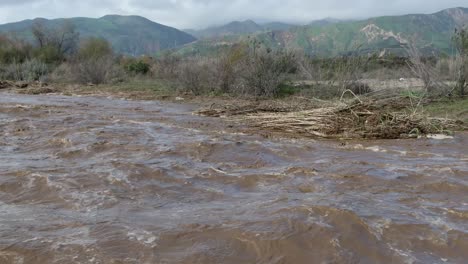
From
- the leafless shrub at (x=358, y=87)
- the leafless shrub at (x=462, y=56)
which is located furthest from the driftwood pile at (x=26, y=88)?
the leafless shrub at (x=462, y=56)

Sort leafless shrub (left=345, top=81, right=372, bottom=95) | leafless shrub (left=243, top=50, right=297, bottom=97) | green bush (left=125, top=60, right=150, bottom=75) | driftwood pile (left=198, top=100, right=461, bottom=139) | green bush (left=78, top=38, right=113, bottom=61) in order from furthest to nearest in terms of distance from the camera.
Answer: green bush (left=78, top=38, right=113, bottom=61) → green bush (left=125, top=60, right=150, bottom=75) → leafless shrub (left=243, top=50, right=297, bottom=97) → leafless shrub (left=345, top=81, right=372, bottom=95) → driftwood pile (left=198, top=100, right=461, bottom=139)

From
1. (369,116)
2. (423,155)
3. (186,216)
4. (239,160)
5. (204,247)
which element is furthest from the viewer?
(369,116)

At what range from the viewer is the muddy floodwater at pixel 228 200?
3445mm

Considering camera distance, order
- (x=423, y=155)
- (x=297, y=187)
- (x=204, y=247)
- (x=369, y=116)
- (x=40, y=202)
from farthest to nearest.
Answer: (x=369, y=116), (x=423, y=155), (x=297, y=187), (x=40, y=202), (x=204, y=247)

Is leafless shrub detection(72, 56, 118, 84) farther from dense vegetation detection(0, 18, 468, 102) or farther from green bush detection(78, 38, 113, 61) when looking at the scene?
green bush detection(78, 38, 113, 61)

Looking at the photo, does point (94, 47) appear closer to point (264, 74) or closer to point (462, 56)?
point (264, 74)

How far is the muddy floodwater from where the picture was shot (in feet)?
11.3

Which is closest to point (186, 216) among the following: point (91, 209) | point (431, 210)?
point (91, 209)

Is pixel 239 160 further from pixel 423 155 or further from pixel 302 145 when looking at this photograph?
pixel 423 155

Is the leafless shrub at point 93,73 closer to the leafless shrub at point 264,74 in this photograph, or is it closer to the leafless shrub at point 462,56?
the leafless shrub at point 264,74

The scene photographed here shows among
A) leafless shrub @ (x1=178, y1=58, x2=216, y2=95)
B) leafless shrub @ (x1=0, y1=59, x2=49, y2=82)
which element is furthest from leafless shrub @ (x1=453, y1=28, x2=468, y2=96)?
leafless shrub @ (x1=0, y1=59, x2=49, y2=82)

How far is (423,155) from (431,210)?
3077mm

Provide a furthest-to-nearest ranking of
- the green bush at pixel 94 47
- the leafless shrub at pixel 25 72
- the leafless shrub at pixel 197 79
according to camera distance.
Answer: the green bush at pixel 94 47 < the leafless shrub at pixel 25 72 < the leafless shrub at pixel 197 79

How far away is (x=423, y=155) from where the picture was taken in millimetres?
7348
